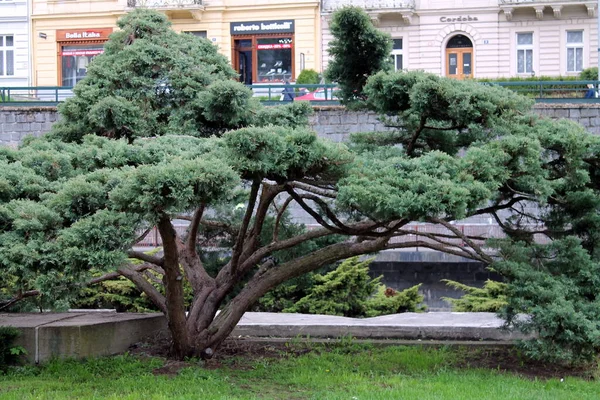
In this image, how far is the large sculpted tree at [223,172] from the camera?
296 inches

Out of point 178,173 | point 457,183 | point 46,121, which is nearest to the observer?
point 178,173

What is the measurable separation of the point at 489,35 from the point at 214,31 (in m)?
11.2

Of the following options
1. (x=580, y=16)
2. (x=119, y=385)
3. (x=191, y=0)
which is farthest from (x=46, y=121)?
(x=580, y=16)

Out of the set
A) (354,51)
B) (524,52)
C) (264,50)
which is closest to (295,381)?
(354,51)

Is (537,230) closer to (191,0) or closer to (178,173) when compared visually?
(178,173)

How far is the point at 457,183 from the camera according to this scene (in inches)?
317

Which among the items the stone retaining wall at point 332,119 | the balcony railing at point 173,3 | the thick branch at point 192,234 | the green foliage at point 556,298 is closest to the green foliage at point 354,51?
the thick branch at point 192,234

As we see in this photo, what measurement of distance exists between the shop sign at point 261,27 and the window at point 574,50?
11037 mm

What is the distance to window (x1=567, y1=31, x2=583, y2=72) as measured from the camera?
34.4 metres

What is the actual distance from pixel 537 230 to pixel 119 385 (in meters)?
5.28

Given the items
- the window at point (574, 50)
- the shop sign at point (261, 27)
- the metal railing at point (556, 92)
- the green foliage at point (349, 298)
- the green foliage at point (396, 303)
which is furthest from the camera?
→ the shop sign at point (261, 27)

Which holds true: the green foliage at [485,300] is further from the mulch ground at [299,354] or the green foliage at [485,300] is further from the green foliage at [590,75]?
the green foliage at [590,75]

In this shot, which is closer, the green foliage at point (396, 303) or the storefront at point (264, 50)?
the green foliage at point (396, 303)

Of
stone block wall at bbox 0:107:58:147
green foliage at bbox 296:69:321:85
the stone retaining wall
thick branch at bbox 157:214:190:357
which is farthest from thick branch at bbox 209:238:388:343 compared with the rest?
green foliage at bbox 296:69:321:85
